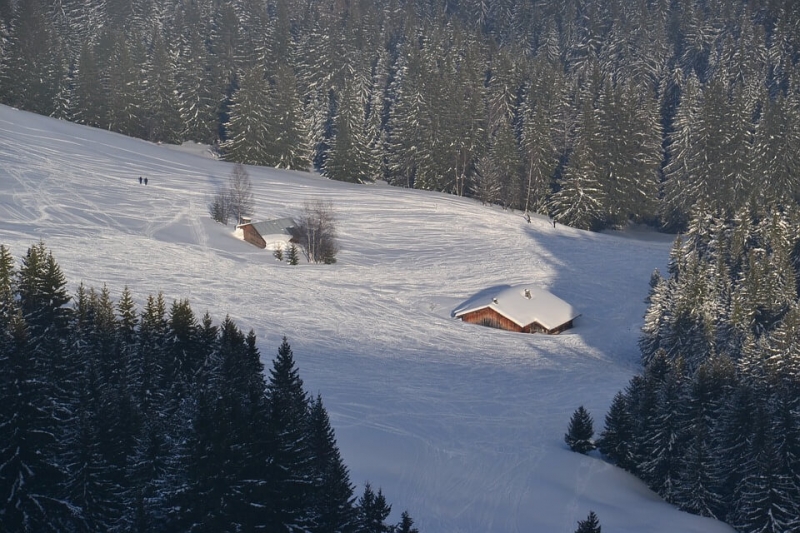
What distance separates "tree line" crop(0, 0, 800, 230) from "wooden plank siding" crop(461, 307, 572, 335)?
24.8 m

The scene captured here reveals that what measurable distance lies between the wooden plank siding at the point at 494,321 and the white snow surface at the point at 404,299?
1.30m

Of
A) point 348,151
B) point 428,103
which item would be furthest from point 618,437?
point 428,103

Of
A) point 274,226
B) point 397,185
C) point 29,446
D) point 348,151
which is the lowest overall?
point 29,446

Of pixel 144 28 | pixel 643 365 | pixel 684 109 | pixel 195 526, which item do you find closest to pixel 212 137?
pixel 144 28

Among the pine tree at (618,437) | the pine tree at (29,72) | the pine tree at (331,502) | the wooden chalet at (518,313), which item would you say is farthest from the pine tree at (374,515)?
the pine tree at (29,72)

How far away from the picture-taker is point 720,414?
108ft

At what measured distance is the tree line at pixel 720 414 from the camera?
28969 mm

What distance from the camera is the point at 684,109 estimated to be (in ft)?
275

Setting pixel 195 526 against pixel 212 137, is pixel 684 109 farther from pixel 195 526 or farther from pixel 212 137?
pixel 195 526

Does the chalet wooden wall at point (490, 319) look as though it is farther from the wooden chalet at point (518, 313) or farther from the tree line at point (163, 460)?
the tree line at point (163, 460)

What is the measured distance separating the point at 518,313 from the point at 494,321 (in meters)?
1.50

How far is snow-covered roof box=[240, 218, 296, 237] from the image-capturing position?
61.8m

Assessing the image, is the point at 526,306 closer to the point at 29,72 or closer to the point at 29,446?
the point at 29,446

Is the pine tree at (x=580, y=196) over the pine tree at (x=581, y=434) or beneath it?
over
